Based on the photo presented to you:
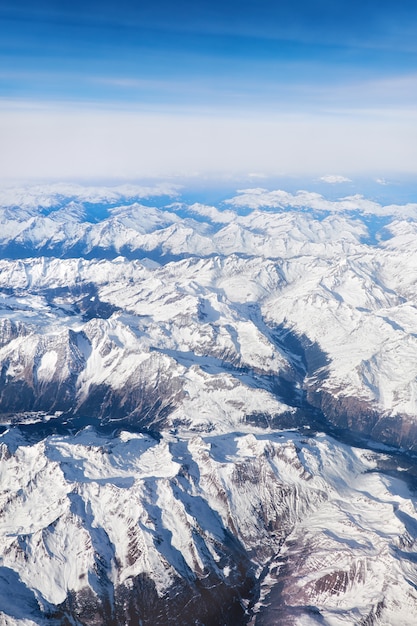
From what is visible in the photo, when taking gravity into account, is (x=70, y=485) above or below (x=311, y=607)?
above

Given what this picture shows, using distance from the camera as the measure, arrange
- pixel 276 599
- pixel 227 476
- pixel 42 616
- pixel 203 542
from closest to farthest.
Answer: pixel 42 616 → pixel 276 599 → pixel 203 542 → pixel 227 476

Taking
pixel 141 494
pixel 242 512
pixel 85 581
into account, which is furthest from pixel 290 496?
pixel 85 581

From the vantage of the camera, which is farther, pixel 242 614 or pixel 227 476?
pixel 227 476

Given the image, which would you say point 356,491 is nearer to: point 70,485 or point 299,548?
point 299,548

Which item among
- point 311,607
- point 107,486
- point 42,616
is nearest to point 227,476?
point 107,486

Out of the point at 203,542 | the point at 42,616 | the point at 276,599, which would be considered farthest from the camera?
the point at 203,542

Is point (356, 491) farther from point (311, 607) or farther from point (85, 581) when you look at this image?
point (85, 581)

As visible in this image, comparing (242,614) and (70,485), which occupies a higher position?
(70,485)

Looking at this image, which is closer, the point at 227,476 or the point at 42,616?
the point at 42,616

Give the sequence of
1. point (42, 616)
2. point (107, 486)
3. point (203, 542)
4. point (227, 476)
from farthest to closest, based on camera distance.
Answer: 1. point (227, 476)
2. point (107, 486)
3. point (203, 542)
4. point (42, 616)
